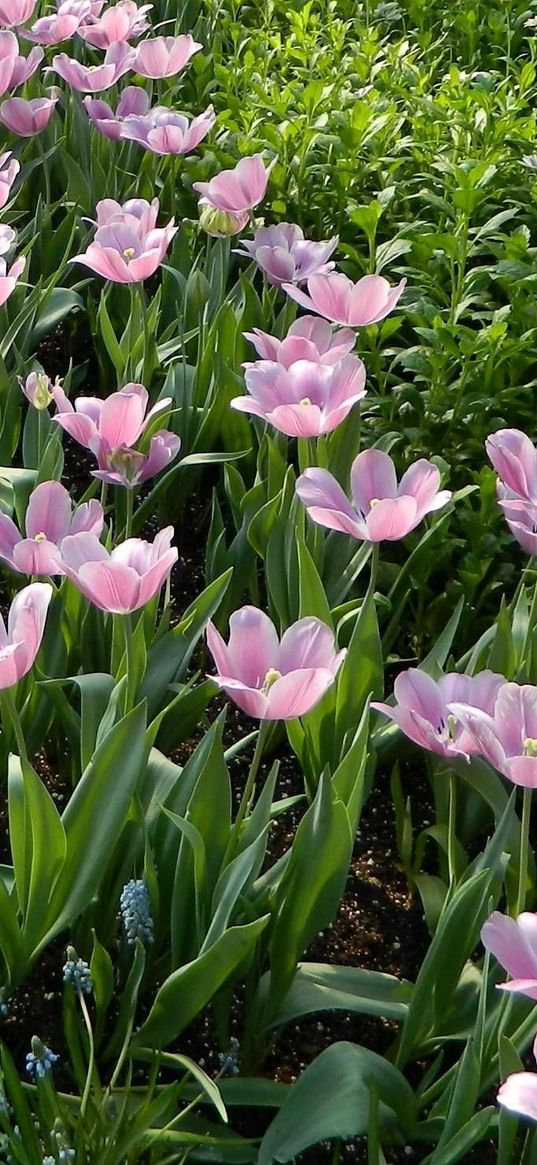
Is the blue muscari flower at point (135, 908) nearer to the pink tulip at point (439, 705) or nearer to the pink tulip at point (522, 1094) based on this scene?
the pink tulip at point (439, 705)

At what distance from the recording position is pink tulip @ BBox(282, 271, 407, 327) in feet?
5.63

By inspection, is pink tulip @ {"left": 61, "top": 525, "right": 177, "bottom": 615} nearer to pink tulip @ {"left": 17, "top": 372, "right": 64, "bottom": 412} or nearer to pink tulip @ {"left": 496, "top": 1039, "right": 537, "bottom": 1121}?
pink tulip @ {"left": 17, "top": 372, "right": 64, "bottom": 412}

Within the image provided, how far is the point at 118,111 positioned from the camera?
2.38m

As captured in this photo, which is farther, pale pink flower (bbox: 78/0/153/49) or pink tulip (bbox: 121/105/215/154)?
pale pink flower (bbox: 78/0/153/49)

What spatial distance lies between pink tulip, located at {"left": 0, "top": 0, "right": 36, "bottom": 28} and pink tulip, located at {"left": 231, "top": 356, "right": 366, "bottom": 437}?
123 centimetres

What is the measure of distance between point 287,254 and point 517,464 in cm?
62

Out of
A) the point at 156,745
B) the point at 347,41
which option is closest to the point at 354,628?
the point at 156,745

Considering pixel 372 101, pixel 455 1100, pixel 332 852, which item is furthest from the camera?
pixel 372 101

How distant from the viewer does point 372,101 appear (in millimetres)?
2744

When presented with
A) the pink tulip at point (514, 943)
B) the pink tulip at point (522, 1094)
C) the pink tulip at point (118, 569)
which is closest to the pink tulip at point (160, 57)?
the pink tulip at point (118, 569)

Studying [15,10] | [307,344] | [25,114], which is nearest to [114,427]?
[307,344]

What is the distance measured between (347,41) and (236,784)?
7.67ft

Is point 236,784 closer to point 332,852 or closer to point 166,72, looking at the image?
point 332,852

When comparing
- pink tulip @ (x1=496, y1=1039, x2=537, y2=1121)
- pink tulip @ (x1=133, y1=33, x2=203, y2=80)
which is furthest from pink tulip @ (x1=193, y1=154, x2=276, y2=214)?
pink tulip @ (x1=496, y1=1039, x2=537, y2=1121)
